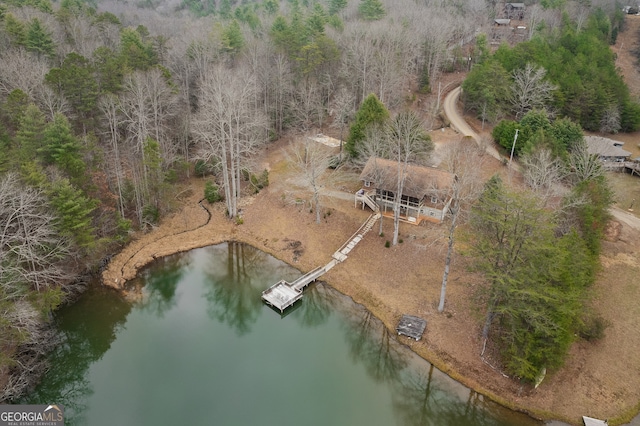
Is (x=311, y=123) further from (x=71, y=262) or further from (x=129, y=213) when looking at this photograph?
(x=71, y=262)

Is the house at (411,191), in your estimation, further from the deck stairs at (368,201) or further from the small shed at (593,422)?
the small shed at (593,422)

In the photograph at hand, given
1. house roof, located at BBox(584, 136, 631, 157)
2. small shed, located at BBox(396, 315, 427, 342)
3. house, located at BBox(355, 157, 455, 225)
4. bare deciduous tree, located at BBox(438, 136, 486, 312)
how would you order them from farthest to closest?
house roof, located at BBox(584, 136, 631, 157) < house, located at BBox(355, 157, 455, 225) < small shed, located at BBox(396, 315, 427, 342) < bare deciduous tree, located at BBox(438, 136, 486, 312)

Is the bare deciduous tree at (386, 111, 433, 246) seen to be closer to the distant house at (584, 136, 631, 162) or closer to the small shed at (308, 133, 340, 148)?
the small shed at (308, 133, 340, 148)

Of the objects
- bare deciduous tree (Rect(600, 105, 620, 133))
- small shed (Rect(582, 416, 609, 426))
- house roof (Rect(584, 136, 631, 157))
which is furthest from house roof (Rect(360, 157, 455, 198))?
bare deciduous tree (Rect(600, 105, 620, 133))

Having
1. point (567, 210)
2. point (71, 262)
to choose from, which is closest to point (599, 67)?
point (567, 210)

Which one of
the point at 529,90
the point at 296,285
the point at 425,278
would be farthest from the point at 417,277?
the point at 529,90
